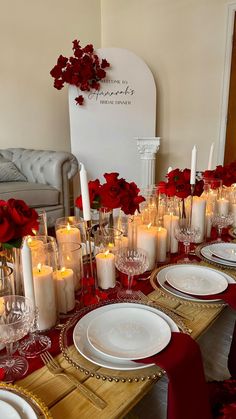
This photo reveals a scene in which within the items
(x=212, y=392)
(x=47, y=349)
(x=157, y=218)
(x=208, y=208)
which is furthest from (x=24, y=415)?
(x=208, y=208)

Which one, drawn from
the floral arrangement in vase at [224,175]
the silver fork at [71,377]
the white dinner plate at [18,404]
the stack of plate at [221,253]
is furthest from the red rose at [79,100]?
the white dinner plate at [18,404]

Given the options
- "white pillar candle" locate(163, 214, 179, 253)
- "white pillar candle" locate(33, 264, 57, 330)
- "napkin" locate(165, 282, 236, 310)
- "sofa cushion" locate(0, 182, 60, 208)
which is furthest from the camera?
"sofa cushion" locate(0, 182, 60, 208)

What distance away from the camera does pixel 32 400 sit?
0.54 meters

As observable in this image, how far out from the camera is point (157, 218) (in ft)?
4.11

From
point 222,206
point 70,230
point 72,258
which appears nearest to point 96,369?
point 72,258

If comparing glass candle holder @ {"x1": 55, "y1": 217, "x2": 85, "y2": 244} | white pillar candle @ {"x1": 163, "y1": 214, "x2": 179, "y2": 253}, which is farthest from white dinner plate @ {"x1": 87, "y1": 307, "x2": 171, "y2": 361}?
white pillar candle @ {"x1": 163, "y1": 214, "x2": 179, "y2": 253}

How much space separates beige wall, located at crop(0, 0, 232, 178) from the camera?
313 cm

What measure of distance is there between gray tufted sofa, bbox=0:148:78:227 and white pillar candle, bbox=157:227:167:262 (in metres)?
1.71

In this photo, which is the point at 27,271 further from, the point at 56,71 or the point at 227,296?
the point at 56,71

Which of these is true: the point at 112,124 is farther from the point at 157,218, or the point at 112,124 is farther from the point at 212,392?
the point at 212,392

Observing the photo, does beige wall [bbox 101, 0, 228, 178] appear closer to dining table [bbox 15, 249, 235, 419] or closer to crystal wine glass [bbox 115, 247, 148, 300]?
crystal wine glass [bbox 115, 247, 148, 300]

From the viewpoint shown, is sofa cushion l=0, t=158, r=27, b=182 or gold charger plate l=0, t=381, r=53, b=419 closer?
gold charger plate l=0, t=381, r=53, b=419

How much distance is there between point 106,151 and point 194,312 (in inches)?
109

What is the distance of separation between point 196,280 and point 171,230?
0.93 feet
